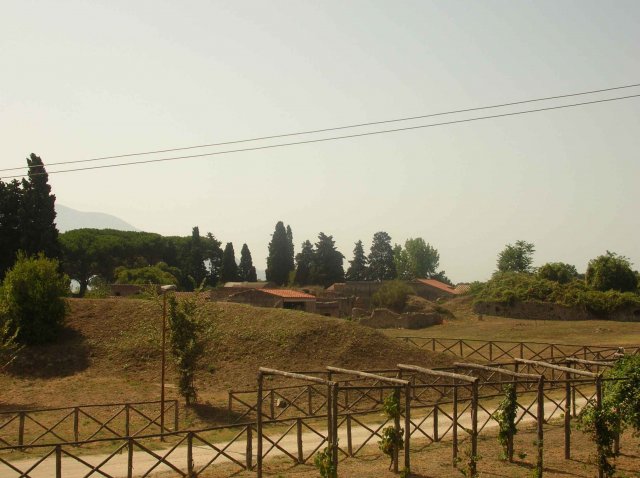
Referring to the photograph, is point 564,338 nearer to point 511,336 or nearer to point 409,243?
point 511,336

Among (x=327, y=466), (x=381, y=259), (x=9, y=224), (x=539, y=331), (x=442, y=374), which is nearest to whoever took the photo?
(x=327, y=466)

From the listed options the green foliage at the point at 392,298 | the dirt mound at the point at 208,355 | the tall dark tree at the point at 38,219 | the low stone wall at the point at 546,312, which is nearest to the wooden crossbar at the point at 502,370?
the dirt mound at the point at 208,355

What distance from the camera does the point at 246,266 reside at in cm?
9581

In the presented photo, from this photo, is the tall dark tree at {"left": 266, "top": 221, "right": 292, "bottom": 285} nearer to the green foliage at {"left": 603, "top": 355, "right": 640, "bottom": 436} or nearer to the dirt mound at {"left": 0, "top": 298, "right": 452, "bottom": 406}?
the dirt mound at {"left": 0, "top": 298, "right": 452, "bottom": 406}

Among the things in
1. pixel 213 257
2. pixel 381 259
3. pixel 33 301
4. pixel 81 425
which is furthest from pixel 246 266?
pixel 81 425

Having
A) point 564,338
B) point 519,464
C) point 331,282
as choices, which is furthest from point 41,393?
point 331,282

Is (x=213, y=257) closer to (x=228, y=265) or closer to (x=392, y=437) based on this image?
(x=228, y=265)

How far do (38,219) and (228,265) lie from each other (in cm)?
3559

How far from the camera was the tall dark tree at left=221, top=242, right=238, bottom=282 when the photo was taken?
88625 millimetres

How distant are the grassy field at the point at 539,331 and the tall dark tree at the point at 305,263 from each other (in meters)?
34.9

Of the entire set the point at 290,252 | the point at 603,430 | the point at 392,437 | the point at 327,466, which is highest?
the point at 290,252

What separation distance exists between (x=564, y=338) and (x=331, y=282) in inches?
1869

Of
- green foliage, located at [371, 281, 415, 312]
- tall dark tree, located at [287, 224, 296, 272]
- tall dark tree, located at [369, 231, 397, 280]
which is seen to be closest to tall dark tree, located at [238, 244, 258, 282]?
tall dark tree, located at [287, 224, 296, 272]

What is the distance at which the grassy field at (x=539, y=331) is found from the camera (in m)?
44.8
